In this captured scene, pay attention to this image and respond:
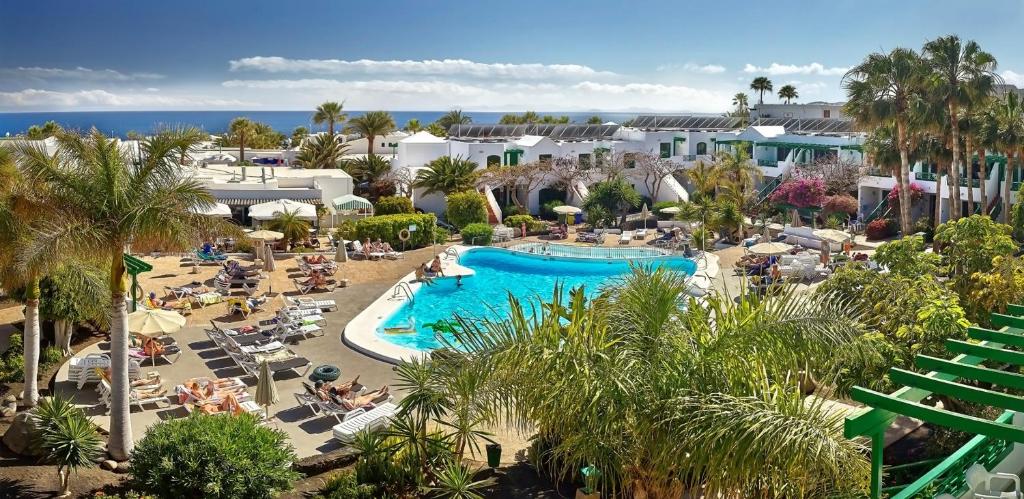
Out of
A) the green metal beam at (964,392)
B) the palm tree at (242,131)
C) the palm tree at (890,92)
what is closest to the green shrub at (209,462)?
the green metal beam at (964,392)

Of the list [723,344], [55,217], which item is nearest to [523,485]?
[723,344]

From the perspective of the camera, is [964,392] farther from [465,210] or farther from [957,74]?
[465,210]

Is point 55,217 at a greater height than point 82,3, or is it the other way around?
point 82,3

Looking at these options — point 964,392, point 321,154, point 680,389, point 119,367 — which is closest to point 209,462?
point 119,367

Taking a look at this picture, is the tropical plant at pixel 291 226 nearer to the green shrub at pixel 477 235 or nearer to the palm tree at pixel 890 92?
the green shrub at pixel 477 235

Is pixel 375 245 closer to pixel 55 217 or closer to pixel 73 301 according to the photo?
pixel 73 301

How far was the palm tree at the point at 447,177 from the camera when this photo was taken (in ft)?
135

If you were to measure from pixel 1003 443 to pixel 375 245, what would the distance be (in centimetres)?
2589

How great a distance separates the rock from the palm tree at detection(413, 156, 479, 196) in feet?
93.0

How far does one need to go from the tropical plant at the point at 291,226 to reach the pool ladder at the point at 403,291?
7.36m

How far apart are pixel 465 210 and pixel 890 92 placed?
1817 centimetres

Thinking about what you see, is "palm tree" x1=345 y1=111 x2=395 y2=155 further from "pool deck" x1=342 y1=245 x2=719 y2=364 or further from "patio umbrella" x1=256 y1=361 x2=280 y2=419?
"patio umbrella" x1=256 y1=361 x2=280 y2=419

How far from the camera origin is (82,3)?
193 ft

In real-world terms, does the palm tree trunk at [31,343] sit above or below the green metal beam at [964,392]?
below
